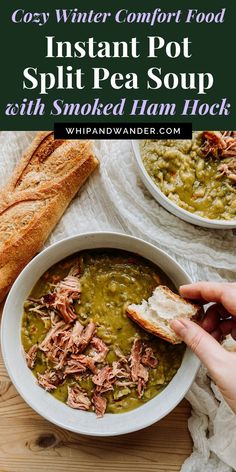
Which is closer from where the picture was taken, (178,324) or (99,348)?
(178,324)

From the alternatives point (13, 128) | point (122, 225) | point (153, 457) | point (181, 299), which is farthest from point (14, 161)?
point (153, 457)

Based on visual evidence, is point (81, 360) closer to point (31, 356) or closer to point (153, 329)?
point (31, 356)

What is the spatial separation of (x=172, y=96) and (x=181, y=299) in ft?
3.96

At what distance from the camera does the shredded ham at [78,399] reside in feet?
11.9

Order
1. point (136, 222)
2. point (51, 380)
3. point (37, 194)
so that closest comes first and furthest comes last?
1. point (51, 380)
2. point (37, 194)
3. point (136, 222)

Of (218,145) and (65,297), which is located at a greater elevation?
(218,145)

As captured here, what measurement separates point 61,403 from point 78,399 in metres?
0.10

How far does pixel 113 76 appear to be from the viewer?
386 cm

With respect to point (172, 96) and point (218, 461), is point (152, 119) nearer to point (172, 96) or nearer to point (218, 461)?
point (172, 96)

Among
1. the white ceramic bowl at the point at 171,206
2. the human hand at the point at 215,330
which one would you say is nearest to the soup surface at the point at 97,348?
the human hand at the point at 215,330

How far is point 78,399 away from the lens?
11.9 ft

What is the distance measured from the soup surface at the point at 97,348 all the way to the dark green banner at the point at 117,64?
1005 mm

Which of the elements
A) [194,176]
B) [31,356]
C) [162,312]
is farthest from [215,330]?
[31,356]

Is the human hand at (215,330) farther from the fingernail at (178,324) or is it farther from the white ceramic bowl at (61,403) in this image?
the white ceramic bowl at (61,403)
